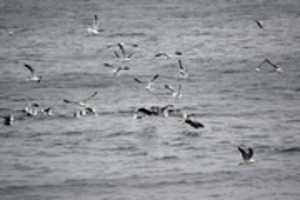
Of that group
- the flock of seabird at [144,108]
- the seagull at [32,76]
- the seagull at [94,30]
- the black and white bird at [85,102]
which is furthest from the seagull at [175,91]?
A: the seagull at [94,30]

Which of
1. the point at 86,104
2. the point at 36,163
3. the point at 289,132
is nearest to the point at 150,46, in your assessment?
the point at 86,104

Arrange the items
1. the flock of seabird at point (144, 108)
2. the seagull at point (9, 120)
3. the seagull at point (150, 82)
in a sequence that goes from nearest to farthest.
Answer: the flock of seabird at point (144, 108)
the seagull at point (9, 120)
the seagull at point (150, 82)

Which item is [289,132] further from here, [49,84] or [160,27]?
[160,27]

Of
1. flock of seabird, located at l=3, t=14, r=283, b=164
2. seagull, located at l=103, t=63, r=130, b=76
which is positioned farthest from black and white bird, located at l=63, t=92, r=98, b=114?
seagull, located at l=103, t=63, r=130, b=76

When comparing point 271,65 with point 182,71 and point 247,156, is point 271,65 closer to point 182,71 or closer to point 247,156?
point 182,71

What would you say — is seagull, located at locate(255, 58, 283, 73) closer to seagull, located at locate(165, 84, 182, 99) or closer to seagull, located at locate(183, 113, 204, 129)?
seagull, located at locate(165, 84, 182, 99)

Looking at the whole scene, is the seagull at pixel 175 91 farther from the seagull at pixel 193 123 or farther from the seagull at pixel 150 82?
the seagull at pixel 193 123

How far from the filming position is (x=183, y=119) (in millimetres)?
45406

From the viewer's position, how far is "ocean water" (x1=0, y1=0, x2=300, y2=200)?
3638 centimetres

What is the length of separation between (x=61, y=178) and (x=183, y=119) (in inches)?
384

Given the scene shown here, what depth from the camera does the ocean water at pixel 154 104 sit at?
36.4 metres

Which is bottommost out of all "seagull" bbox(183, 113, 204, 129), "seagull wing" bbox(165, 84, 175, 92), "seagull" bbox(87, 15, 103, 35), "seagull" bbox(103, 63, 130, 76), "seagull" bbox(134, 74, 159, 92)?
"seagull" bbox(87, 15, 103, 35)

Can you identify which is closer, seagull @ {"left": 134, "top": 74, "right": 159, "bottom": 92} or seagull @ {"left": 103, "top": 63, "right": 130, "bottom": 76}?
seagull @ {"left": 134, "top": 74, "right": 159, "bottom": 92}

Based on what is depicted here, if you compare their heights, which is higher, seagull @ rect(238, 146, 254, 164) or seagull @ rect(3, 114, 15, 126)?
seagull @ rect(238, 146, 254, 164)
